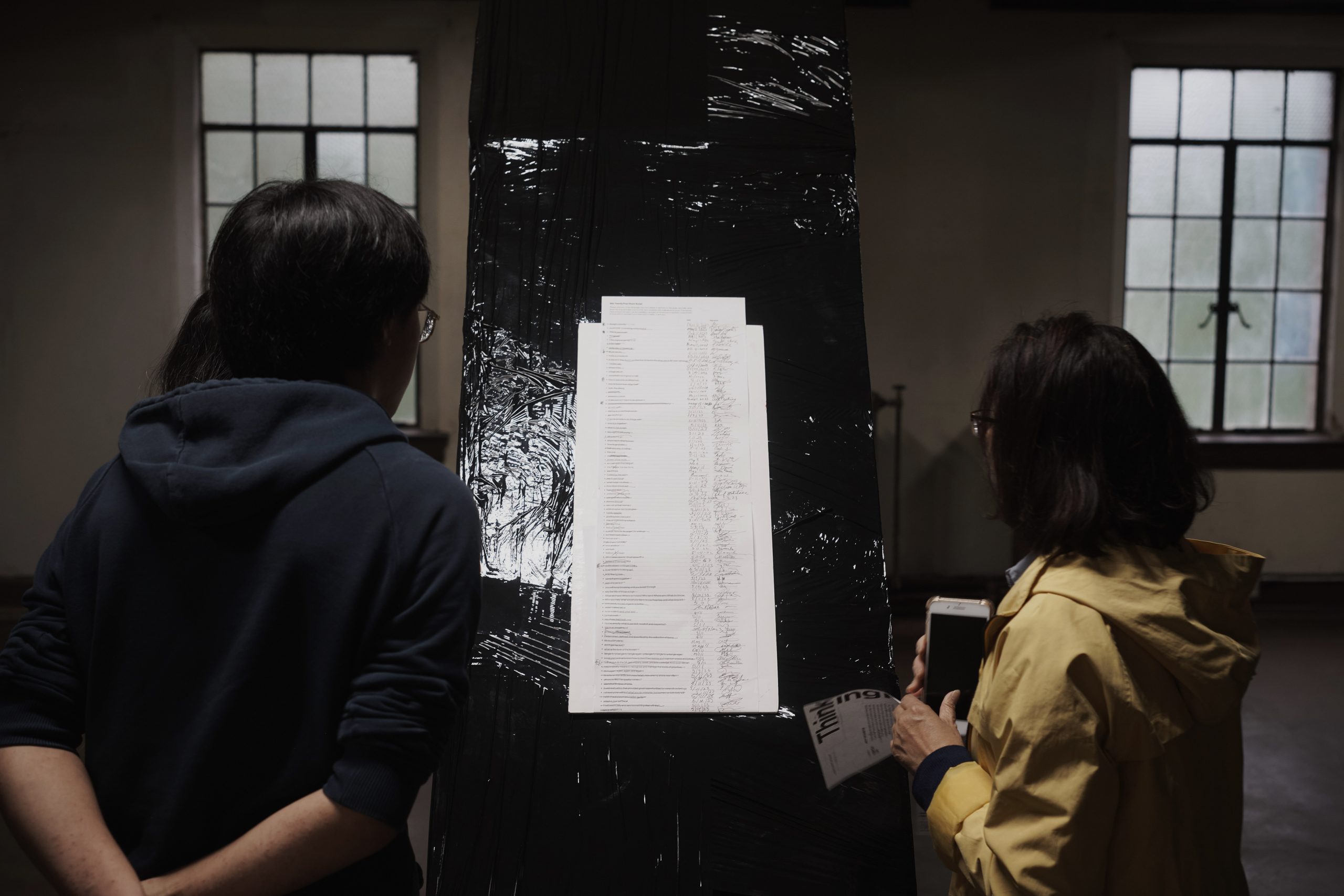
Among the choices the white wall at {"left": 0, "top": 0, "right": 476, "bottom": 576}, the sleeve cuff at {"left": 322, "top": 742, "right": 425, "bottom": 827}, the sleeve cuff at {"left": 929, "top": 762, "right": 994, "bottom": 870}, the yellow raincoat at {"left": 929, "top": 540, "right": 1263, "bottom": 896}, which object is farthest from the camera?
the white wall at {"left": 0, "top": 0, "right": 476, "bottom": 576}

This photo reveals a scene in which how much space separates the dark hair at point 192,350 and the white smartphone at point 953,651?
2.60 feet

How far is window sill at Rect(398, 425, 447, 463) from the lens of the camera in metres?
4.50

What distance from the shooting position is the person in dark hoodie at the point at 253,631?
0.65m

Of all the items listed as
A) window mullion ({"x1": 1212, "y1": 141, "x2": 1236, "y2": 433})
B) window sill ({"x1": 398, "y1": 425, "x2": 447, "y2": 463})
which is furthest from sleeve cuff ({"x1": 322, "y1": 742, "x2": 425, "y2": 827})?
window mullion ({"x1": 1212, "y1": 141, "x2": 1236, "y2": 433})

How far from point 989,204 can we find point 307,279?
171 inches

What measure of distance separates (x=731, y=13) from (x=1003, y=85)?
11.1 feet

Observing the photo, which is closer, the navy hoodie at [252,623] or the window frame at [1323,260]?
the navy hoodie at [252,623]

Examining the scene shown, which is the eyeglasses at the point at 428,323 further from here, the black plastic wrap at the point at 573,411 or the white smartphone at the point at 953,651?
the white smartphone at the point at 953,651

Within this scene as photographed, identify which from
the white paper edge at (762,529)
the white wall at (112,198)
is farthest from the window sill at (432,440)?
the white paper edge at (762,529)

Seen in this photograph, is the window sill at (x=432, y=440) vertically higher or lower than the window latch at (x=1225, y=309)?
lower

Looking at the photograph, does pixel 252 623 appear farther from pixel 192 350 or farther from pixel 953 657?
pixel 953 657

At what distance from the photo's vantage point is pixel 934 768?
98 cm

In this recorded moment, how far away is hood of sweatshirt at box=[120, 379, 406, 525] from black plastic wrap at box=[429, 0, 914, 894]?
524 mm

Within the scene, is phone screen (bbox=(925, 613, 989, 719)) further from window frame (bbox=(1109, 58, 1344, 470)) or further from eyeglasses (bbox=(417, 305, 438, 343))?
window frame (bbox=(1109, 58, 1344, 470))
